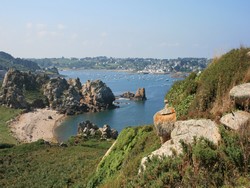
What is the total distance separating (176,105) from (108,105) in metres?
101

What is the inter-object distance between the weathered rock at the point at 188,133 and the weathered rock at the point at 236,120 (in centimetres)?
37

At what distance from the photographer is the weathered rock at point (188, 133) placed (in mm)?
10551

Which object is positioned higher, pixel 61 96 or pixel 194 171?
pixel 194 171

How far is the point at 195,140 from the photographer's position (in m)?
10.4

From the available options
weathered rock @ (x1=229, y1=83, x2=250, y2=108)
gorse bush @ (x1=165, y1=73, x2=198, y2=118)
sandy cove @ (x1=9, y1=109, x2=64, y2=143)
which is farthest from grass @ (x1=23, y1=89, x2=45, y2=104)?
weathered rock @ (x1=229, y1=83, x2=250, y2=108)

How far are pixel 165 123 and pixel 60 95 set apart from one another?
11138 cm

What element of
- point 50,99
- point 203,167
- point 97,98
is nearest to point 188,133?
point 203,167

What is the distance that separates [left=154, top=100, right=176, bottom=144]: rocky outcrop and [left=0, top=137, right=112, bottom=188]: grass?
30.1 feet

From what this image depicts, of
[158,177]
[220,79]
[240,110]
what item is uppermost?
[220,79]

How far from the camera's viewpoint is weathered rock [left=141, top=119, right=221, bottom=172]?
10551 millimetres

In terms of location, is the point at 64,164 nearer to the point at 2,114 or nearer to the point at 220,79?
the point at 220,79

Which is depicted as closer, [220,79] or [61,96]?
[220,79]

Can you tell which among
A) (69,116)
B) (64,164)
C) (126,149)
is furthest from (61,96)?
(126,149)

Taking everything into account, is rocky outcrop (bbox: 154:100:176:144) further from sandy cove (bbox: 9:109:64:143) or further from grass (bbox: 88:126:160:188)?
sandy cove (bbox: 9:109:64:143)
